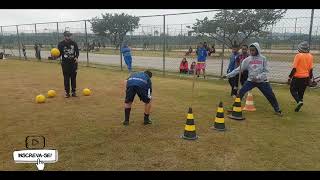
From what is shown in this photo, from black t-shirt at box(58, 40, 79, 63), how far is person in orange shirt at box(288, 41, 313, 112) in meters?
6.32

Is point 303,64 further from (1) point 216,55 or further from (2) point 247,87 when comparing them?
(1) point 216,55

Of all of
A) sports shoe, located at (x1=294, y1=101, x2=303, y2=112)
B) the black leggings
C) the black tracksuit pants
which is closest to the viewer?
sports shoe, located at (x1=294, y1=101, x2=303, y2=112)

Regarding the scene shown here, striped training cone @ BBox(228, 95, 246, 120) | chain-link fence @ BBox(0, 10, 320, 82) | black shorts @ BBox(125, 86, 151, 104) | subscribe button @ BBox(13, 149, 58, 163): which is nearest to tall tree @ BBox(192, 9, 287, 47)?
chain-link fence @ BBox(0, 10, 320, 82)

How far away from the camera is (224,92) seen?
1205 cm

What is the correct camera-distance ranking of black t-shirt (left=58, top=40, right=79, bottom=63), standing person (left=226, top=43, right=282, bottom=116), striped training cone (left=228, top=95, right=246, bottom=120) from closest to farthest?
striped training cone (left=228, top=95, right=246, bottom=120)
standing person (left=226, top=43, right=282, bottom=116)
black t-shirt (left=58, top=40, right=79, bottom=63)

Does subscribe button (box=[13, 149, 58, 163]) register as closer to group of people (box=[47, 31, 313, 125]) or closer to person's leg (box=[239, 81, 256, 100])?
group of people (box=[47, 31, 313, 125])

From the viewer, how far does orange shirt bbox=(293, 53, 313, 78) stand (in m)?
8.98

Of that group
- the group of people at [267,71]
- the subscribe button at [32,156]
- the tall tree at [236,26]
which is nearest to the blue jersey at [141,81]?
the group of people at [267,71]

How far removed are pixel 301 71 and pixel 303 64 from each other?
0.19 m

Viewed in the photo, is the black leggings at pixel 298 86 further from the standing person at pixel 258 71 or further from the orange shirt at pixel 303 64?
the standing person at pixel 258 71

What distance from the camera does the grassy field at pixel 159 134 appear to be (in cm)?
550

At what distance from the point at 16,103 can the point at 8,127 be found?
2.82m

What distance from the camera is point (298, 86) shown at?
30.2 ft
